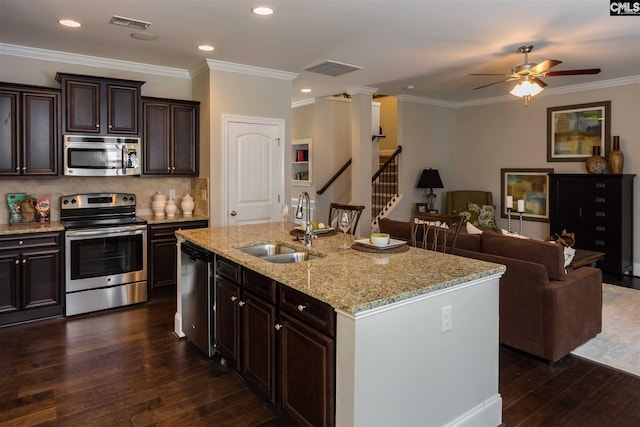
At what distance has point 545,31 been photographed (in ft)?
13.4

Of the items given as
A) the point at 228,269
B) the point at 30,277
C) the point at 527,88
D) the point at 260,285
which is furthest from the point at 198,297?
the point at 527,88

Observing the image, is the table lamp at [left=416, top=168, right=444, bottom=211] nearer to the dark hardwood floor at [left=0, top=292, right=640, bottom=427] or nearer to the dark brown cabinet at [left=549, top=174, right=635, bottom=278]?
the dark brown cabinet at [left=549, top=174, right=635, bottom=278]

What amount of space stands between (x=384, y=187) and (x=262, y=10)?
5433 mm

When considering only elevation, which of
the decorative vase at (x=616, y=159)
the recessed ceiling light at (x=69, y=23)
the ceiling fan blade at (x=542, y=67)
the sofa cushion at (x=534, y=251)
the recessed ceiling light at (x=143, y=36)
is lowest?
the sofa cushion at (x=534, y=251)

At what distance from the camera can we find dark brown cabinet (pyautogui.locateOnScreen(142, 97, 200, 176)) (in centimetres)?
520

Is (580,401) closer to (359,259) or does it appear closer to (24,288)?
(359,259)

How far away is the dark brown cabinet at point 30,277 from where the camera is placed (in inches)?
164

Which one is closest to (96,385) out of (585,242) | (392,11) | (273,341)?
(273,341)

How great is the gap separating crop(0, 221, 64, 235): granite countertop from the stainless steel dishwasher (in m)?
1.61

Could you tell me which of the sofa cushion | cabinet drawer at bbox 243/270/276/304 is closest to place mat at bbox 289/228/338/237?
cabinet drawer at bbox 243/270/276/304

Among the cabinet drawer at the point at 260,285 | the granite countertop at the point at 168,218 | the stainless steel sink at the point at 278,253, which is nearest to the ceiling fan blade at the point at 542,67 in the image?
the stainless steel sink at the point at 278,253

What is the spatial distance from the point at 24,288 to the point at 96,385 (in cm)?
183

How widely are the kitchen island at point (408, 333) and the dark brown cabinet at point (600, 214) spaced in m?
4.51

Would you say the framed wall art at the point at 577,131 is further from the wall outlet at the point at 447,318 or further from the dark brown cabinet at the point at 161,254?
the dark brown cabinet at the point at 161,254
